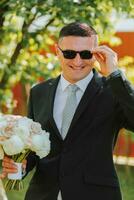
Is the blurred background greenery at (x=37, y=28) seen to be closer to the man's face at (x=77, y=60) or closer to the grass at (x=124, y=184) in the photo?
the grass at (x=124, y=184)

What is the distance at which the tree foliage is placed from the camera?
7328 mm

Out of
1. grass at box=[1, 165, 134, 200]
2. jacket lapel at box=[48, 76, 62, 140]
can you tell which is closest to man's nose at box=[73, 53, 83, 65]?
jacket lapel at box=[48, 76, 62, 140]

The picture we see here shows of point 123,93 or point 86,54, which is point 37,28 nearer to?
point 86,54

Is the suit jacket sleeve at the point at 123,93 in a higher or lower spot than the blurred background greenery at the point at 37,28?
higher

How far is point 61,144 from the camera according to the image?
407cm

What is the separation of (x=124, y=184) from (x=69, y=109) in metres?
6.77

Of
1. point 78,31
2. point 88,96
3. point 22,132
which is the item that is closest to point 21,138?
point 22,132

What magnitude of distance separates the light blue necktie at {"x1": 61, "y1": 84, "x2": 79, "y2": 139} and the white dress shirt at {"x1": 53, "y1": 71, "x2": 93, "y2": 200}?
0.08ft

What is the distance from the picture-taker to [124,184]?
10727 millimetres

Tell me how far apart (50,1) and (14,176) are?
141 inches

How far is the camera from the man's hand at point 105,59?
4004 mm

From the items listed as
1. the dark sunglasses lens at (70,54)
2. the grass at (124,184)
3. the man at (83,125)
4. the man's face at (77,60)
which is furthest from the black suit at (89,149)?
the grass at (124,184)

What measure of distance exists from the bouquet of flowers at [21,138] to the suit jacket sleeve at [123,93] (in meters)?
0.47

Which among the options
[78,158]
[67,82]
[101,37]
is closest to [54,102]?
[67,82]
